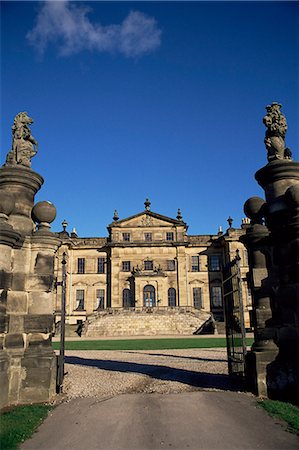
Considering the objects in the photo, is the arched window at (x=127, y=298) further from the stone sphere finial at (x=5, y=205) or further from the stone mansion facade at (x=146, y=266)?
the stone sphere finial at (x=5, y=205)

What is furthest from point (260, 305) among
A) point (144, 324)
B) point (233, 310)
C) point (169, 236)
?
point (169, 236)

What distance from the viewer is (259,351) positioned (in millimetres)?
7867

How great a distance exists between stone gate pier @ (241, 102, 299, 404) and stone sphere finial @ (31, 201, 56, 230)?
462cm

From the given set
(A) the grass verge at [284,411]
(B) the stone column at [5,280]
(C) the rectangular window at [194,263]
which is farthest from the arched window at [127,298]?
(A) the grass verge at [284,411]

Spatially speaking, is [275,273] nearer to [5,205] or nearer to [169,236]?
[5,205]

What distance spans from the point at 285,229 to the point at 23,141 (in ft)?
21.8

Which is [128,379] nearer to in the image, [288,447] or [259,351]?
[259,351]

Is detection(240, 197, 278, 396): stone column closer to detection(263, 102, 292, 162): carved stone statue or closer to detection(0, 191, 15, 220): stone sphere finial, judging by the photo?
detection(263, 102, 292, 162): carved stone statue

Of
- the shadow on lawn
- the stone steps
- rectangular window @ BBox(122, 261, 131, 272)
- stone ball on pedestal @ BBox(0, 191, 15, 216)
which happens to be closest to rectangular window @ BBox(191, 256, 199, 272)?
rectangular window @ BBox(122, 261, 131, 272)

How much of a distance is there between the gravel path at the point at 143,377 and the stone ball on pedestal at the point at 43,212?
403cm

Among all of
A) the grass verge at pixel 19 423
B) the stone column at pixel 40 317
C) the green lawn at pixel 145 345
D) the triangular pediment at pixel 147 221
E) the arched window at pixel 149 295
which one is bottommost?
the green lawn at pixel 145 345

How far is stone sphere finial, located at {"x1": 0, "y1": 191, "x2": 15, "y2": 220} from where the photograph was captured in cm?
793

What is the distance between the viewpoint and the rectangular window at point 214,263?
4984 cm

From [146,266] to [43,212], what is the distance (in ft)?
134
